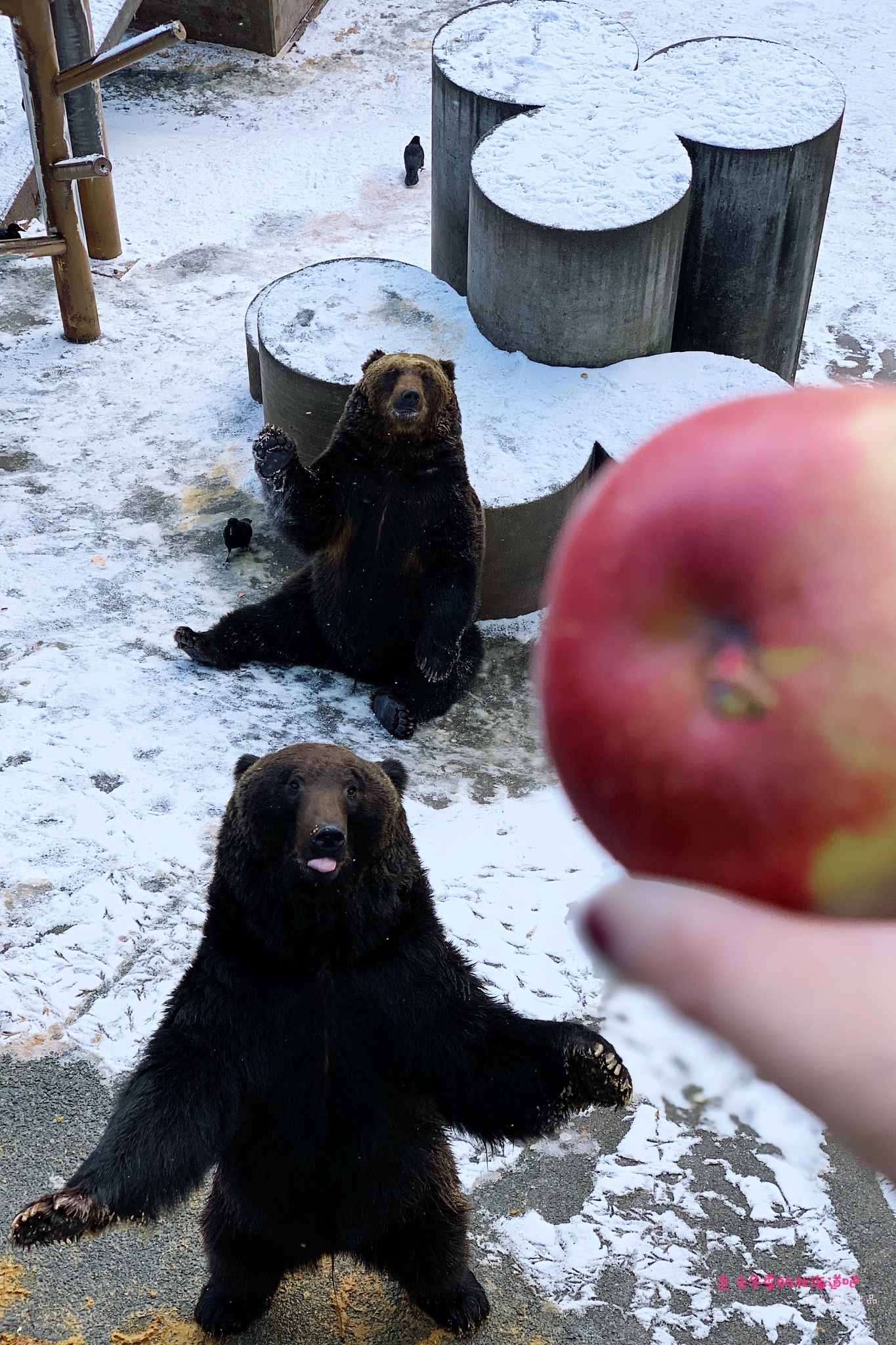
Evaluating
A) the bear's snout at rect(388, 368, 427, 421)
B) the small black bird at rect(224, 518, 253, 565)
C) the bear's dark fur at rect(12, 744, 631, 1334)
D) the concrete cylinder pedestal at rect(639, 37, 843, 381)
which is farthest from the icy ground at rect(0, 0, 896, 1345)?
the bear's snout at rect(388, 368, 427, 421)

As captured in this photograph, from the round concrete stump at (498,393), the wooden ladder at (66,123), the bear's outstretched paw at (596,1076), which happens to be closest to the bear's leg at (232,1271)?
the bear's outstretched paw at (596,1076)

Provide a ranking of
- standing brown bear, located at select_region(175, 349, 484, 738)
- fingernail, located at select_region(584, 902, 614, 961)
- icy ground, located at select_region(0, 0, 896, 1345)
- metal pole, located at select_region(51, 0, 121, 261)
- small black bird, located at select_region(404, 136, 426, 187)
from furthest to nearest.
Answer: small black bird, located at select_region(404, 136, 426, 187) → metal pole, located at select_region(51, 0, 121, 261) → standing brown bear, located at select_region(175, 349, 484, 738) → icy ground, located at select_region(0, 0, 896, 1345) → fingernail, located at select_region(584, 902, 614, 961)

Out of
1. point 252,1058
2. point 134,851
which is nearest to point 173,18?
point 134,851

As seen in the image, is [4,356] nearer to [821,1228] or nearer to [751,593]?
[821,1228]

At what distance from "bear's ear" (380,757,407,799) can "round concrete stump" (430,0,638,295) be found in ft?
17.4

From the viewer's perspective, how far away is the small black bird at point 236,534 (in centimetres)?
657

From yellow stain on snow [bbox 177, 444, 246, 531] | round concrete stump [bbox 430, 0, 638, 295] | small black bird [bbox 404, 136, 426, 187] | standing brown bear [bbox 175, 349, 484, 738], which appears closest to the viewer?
standing brown bear [bbox 175, 349, 484, 738]

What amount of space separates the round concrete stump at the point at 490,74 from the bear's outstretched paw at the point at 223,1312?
242 inches

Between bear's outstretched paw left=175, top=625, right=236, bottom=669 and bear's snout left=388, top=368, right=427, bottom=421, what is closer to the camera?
bear's snout left=388, top=368, right=427, bottom=421

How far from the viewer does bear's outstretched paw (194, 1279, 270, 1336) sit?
3.28 m

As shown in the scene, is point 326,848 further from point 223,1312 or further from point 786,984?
point 786,984

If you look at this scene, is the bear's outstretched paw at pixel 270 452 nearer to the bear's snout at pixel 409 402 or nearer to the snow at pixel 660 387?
the bear's snout at pixel 409 402

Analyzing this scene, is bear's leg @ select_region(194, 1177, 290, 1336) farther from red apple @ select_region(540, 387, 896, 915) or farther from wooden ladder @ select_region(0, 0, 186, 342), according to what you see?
wooden ladder @ select_region(0, 0, 186, 342)

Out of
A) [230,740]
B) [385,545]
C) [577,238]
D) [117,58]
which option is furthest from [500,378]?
[230,740]
